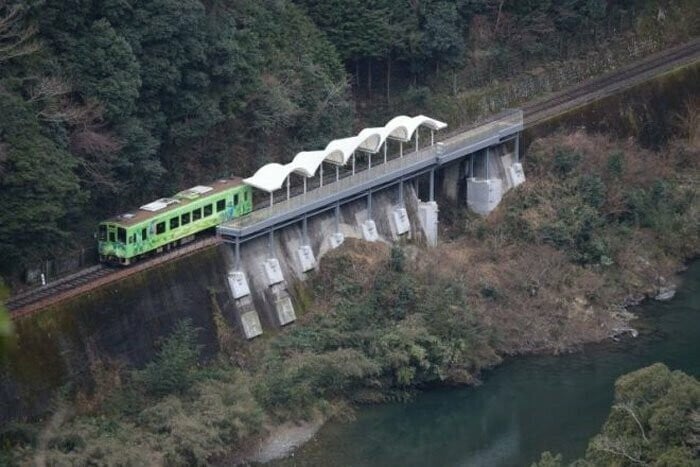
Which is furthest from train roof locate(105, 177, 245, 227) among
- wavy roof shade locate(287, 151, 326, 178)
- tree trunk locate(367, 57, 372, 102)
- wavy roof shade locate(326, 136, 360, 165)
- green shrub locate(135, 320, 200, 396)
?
tree trunk locate(367, 57, 372, 102)

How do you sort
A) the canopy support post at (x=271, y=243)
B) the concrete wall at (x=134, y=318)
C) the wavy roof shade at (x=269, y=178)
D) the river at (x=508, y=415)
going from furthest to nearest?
the canopy support post at (x=271, y=243), the wavy roof shade at (x=269, y=178), the river at (x=508, y=415), the concrete wall at (x=134, y=318)

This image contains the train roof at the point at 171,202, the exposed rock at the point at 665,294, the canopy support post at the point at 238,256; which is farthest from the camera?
the exposed rock at the point at 665,294

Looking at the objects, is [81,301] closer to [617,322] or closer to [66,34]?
[66,34]

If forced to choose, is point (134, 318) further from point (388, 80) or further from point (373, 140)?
point (388, 80)

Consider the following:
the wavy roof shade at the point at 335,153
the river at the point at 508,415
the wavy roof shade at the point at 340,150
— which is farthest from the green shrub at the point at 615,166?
the wavy roof shade at the point at 340,150

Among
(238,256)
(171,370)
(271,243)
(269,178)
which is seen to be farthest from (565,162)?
(171,370)

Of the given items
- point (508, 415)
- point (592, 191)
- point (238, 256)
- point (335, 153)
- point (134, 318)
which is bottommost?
point (508, 415)

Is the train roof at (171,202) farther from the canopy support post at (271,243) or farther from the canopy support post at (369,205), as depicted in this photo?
the canopy support post at (369,205)
